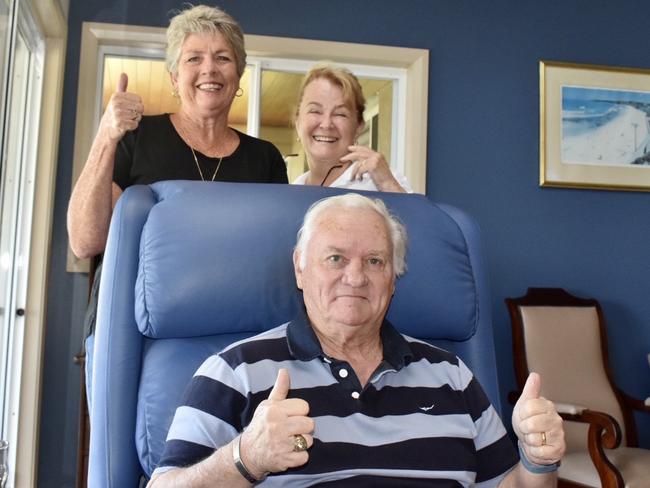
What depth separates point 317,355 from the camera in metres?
1.30

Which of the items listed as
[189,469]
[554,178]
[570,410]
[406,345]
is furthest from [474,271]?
[554,178]

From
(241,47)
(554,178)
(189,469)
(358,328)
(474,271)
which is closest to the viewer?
(189,469)

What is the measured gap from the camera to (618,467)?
99.5 inches

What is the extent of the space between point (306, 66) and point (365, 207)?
2.39 meters

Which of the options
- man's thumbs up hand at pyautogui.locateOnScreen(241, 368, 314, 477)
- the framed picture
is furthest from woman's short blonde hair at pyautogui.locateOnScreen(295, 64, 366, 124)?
the framed picture

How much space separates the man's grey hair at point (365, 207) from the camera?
4.48 feet

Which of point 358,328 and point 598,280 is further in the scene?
point 598,280

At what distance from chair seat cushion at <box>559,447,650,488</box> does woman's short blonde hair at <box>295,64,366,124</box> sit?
4.91 feet

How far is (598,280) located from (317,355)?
289cm

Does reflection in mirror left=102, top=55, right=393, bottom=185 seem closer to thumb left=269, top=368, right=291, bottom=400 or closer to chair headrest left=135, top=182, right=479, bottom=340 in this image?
chair headrest left=135, top=182, right=479, bottom=340

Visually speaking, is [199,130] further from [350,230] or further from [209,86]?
[350,230]

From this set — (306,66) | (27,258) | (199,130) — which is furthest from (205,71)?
(306,66)

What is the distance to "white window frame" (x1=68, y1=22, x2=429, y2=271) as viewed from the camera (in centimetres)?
338

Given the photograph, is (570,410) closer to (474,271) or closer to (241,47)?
(474,271)
